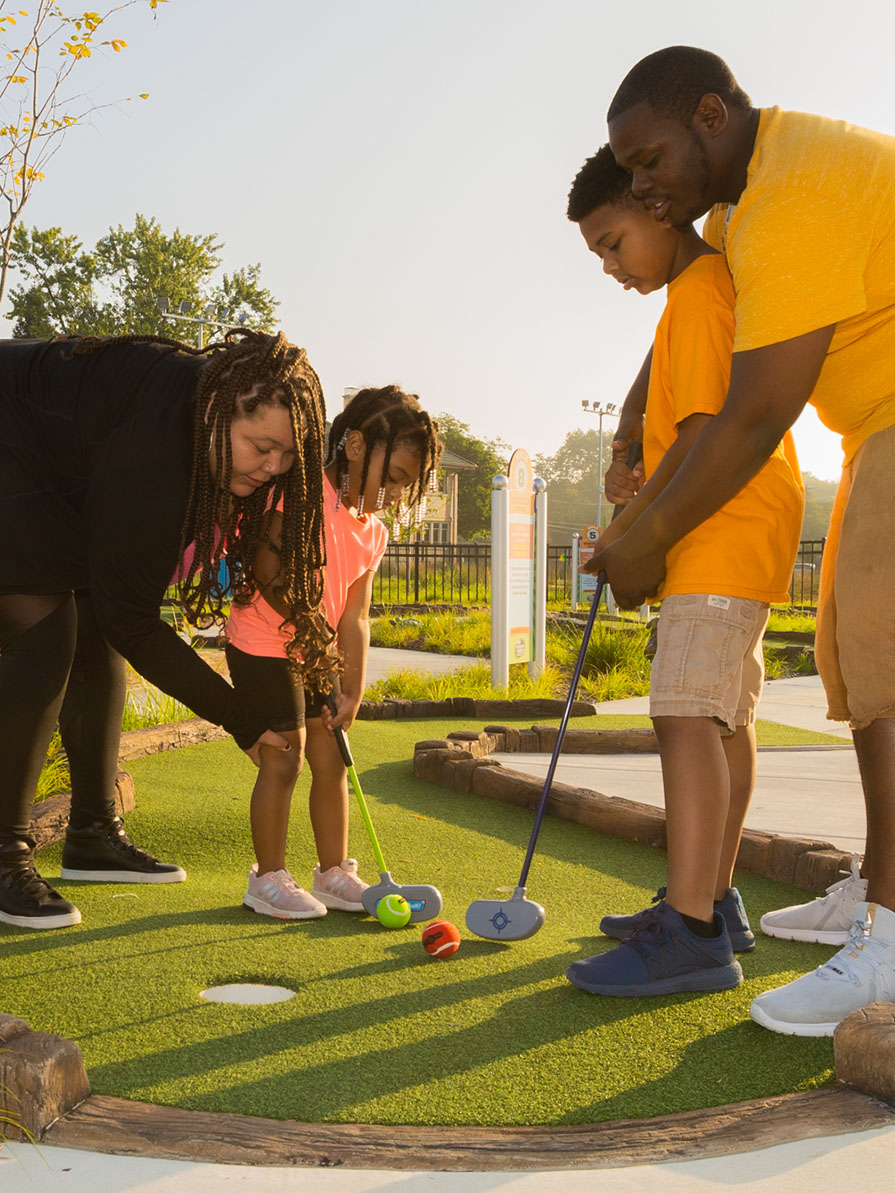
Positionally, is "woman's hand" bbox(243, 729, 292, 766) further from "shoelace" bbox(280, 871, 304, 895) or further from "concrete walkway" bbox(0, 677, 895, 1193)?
"concrete walkway" bbox(0, 677, 895, 1193)

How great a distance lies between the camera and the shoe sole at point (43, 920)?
8.85 feet

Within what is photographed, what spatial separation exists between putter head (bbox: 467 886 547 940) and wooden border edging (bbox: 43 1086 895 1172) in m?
0.96

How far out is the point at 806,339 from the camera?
6.73 ft

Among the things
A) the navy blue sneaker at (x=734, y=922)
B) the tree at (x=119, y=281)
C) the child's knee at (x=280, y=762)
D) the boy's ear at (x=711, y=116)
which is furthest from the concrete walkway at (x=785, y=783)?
the tree at (x=119, y=281)

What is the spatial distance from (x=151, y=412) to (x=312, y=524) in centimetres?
53

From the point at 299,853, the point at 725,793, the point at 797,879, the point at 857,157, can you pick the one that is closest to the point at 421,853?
the point at 299,853

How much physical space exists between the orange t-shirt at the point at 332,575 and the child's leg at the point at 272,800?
0.87ft

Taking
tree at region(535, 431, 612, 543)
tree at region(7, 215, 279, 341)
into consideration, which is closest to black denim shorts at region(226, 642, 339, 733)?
tree at region(7, 215, 279, 341)

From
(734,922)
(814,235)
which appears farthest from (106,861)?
(814,235)

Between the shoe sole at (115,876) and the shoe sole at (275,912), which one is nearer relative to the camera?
the shoe sole at (275,912)

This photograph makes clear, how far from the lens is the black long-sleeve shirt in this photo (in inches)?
89.6

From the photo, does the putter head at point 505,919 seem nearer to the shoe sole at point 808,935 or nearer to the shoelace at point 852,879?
the shoe sole at point 808,935

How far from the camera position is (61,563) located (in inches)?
106

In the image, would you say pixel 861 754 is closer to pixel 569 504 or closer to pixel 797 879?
pixel 797 879
